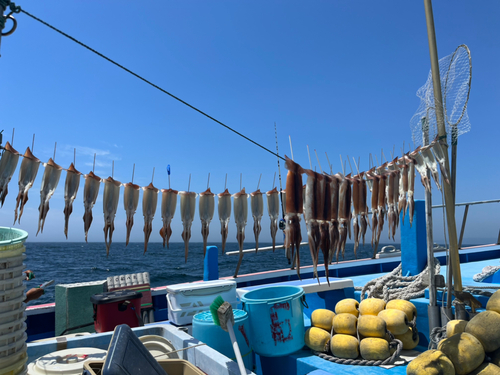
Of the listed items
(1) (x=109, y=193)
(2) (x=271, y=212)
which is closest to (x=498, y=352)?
(2) (x=271, y=212)

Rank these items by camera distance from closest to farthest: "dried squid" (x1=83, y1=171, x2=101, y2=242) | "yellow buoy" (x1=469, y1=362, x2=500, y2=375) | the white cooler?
"yellow buoy" (x1=469, y1=362, x2=500, y2=375), "dried squid" (x1=83, y1=171, x2=101, y2=242), the white cooler

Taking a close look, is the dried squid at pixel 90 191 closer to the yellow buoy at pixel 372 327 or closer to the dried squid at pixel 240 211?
the dried squid at pixel 240 211

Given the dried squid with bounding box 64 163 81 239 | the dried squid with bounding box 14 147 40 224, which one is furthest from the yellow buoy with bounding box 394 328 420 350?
the dried squid with bounding box 14 147 40 224

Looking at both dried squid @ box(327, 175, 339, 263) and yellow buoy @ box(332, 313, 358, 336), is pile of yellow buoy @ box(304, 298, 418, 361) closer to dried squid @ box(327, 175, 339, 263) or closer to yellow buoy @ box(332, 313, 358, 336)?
yellow buoy @ box(332, 313, 358, 336)

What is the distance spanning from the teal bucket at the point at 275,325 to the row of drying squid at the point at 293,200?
4.06 ft

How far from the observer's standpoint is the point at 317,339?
6047 mm

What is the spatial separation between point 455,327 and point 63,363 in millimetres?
5814

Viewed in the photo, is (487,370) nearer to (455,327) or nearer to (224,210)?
(455,327)

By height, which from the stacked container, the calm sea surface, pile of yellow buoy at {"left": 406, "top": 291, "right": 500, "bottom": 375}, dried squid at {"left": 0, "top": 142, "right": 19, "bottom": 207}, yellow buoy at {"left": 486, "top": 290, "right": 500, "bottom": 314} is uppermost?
dried squid at {"left": 0, "top": 142, "right": 19, "bottom": 207}

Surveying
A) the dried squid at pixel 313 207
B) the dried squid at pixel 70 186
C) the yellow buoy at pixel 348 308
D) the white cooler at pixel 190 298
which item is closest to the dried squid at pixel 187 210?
the white cooler at pixel 190 298

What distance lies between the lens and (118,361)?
301cm

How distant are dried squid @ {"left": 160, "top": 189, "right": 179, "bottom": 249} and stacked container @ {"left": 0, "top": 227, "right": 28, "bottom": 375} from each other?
2.51m

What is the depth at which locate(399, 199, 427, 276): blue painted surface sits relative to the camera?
28.5 ft

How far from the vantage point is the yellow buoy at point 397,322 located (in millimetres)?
6016
